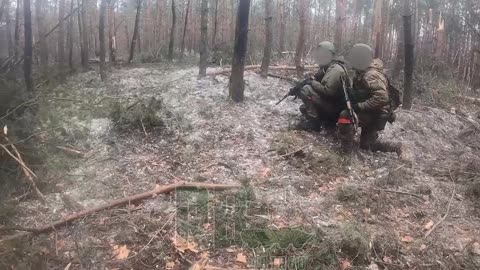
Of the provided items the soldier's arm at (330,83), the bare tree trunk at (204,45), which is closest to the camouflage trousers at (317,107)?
the soldier's arm at (330,83)

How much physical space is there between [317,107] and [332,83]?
46 centimetres

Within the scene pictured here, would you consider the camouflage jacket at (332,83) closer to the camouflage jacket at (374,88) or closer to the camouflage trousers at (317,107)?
the camouflage trousers at (317,107)

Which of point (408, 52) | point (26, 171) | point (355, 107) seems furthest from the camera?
point (408, 52)

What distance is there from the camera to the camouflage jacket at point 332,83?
6.23 meters

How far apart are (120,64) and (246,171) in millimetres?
9238

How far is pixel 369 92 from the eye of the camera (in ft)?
19.1

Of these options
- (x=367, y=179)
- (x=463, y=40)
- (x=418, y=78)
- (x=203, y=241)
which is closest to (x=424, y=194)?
(x=367, y=179)

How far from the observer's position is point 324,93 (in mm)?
6352

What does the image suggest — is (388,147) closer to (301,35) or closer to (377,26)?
(301,35)

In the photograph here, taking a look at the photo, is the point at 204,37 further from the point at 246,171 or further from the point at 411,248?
the point at 411,248

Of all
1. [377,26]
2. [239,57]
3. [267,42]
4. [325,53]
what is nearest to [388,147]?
[325,53]

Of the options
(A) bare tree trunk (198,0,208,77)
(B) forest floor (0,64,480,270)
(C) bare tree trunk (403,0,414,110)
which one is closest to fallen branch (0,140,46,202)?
(B) forest floor (0,64,480,270)

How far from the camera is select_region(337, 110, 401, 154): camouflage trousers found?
5.88 metres

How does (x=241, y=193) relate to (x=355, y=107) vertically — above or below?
below
